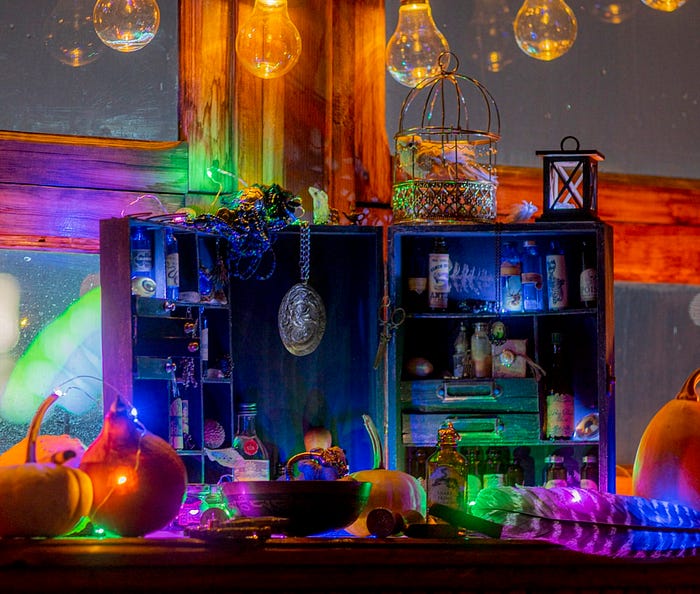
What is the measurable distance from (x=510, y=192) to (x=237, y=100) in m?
1.35

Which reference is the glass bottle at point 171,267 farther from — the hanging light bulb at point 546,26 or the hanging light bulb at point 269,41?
the hanging light bulb at point 546,26

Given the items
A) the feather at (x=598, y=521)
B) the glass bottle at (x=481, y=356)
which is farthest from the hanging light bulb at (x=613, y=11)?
the feather at (x=598, y=521)

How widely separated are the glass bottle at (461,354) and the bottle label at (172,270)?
1239mm

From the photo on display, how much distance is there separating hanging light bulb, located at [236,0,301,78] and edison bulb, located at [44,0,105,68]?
0.73 metres

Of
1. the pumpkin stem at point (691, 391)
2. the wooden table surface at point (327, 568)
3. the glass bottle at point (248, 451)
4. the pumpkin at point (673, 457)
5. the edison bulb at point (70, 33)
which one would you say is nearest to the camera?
the wooden table surface at point (327, 568)

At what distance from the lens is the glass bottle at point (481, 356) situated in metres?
4.88

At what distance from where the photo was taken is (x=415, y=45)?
16.3 ft

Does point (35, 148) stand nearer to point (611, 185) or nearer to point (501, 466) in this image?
point (501, 466)

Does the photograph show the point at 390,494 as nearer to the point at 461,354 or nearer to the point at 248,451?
the point at 248,451

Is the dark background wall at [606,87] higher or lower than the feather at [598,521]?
higher

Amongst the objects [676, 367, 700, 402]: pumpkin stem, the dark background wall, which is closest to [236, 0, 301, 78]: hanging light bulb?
the dark background wall

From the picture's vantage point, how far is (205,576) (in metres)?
2.56

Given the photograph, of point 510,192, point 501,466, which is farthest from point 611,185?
point 501,466

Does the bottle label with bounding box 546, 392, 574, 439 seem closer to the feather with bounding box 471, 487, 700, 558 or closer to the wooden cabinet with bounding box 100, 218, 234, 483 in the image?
the wooden cabinet with bounding box 100, 218, 234, 483
